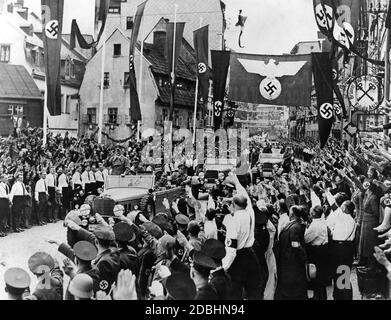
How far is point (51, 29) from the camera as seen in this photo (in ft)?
30.6

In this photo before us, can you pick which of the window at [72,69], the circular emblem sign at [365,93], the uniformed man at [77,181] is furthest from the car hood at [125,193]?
the circular emblem sign at [365,93]

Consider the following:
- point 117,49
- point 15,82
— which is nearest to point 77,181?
point 15,82

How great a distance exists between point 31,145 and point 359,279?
19.5ft

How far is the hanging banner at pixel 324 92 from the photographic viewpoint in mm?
9203

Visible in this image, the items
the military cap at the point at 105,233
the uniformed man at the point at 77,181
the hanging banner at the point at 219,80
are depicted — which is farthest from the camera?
the hanging banner at the point at 219,80

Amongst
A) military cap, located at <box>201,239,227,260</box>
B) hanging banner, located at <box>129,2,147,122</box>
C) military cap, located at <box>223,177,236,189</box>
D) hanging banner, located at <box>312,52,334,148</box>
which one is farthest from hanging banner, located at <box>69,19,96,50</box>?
military cap, located at <box>201,239,227,260</box>

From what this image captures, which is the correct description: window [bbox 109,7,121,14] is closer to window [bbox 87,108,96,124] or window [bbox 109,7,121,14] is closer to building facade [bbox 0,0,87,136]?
building facade [bbox 0,0,87,136]

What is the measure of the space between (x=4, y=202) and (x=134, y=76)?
3.36m

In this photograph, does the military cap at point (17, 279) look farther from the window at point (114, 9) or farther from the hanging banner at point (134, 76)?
the window at point (114, 9)

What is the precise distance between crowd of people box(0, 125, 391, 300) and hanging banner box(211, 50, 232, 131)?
947 millimetres

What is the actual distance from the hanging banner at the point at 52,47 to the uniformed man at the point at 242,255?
406 centimetres

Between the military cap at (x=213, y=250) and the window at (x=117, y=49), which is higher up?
the window at (x=117, y=49)

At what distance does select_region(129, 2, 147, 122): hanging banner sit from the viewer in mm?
10164
